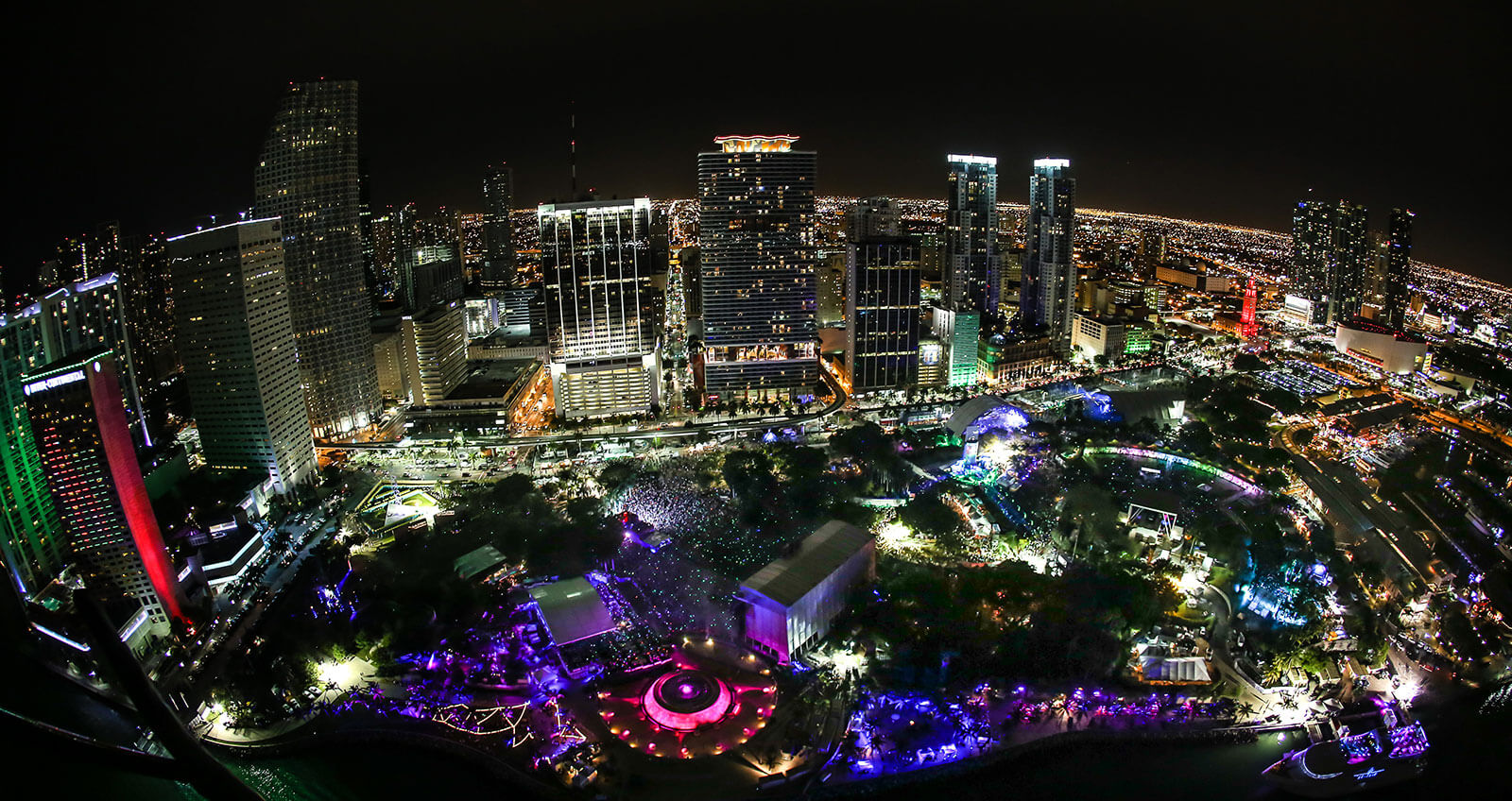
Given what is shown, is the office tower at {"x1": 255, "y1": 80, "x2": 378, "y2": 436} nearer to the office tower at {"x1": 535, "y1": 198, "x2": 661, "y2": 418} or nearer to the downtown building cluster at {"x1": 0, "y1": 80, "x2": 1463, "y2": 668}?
the downtown building cluster at {"x1": 0, "y1": 80, "x2": 1463, "y2": 668}

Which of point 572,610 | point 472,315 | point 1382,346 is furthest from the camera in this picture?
point 472,315

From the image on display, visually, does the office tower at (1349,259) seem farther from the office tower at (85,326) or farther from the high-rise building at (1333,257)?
the office tower at (85,326)

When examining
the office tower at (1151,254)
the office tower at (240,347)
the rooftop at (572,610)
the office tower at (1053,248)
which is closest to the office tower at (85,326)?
the office tower at (240,347)

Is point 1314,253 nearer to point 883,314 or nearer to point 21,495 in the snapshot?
point 883,314

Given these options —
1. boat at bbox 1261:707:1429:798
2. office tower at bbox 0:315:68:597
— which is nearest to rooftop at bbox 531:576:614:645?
office tower at bbox 0:315:68:597

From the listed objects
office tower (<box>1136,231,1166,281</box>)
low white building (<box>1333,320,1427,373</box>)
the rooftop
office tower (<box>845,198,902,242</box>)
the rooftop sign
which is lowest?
the rooftop

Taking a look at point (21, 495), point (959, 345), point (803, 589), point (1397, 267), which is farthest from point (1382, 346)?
point (21, 495)

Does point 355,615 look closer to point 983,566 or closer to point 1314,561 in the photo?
point 983,566
